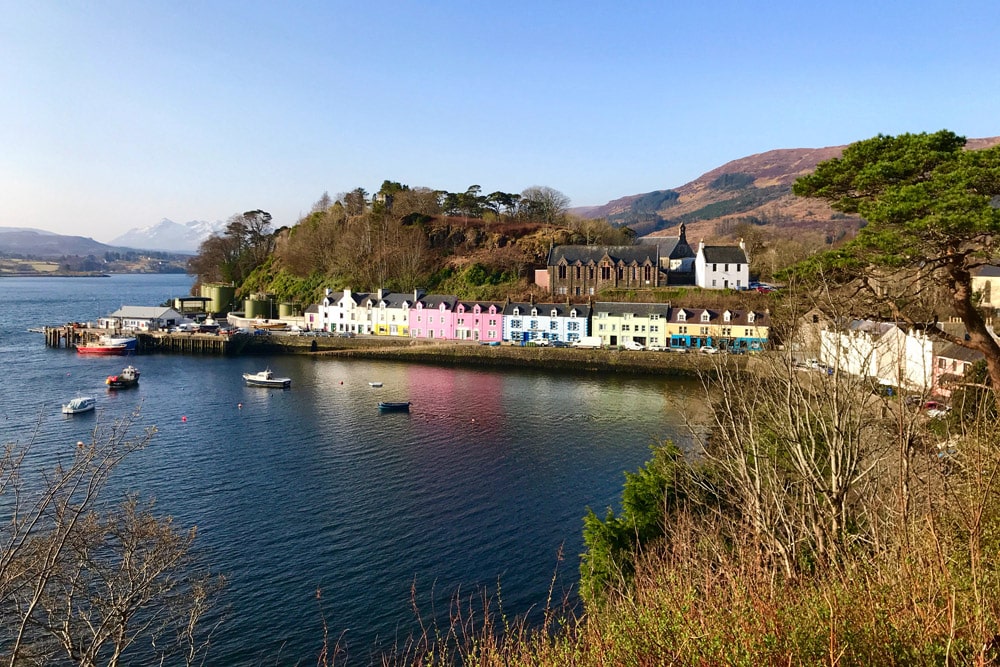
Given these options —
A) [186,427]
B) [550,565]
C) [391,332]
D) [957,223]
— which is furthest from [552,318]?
[957,223]

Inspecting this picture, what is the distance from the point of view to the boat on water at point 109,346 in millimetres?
44250

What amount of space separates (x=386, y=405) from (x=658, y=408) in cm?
1170

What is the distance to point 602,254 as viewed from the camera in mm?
50938

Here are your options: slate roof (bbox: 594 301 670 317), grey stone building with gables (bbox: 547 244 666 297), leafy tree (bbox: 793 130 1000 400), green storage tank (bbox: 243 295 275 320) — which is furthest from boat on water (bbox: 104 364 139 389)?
leafy tree (bbox: 793 130 1000 400)

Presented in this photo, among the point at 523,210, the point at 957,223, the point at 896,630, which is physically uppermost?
the point at 523,210

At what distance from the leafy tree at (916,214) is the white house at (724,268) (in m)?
39.4

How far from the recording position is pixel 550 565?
14.0 meters

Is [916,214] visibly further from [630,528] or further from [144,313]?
[144,313]

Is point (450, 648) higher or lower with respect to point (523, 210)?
lower

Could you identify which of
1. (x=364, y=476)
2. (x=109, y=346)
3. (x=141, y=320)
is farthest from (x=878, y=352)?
(x=141, y=320)

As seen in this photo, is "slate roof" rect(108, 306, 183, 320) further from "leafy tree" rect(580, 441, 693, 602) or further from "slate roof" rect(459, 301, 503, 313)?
"leafy tree" rect(580, 441, 693, 602)

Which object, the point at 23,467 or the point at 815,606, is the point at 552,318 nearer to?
the point at 23,467

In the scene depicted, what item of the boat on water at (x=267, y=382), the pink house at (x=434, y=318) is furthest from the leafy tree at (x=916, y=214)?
the pink house at (x=434, y=318)

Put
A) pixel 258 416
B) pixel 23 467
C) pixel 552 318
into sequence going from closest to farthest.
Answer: pixel 23 467 → pixel 258 416 → pixel 552 318
